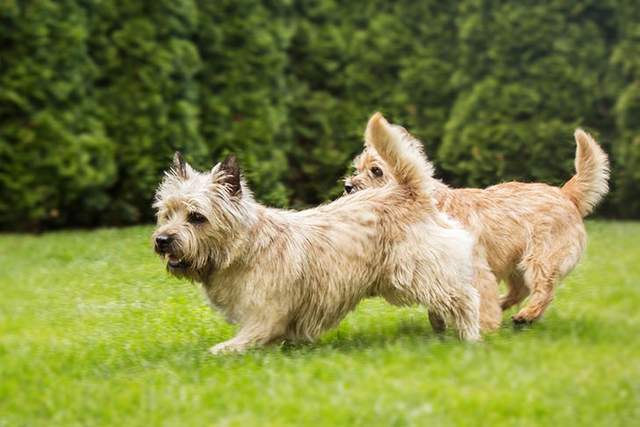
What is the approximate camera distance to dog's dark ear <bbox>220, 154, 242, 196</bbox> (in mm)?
6496

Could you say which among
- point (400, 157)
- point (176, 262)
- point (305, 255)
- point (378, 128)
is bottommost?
point (176, 262)

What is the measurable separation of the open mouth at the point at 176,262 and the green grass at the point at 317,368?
1.93ft

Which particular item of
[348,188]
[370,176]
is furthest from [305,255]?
[370,176]

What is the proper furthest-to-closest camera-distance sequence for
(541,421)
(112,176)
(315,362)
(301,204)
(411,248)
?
(301,204) < (112,176) < (411,248) < (315,362) < (541,421)

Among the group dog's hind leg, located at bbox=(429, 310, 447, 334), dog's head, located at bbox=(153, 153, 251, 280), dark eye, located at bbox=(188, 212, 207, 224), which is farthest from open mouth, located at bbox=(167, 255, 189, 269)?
dog's hind leg, located at bbox=(429, 310, 447, 334)

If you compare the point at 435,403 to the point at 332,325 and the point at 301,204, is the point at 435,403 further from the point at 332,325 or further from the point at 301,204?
the point at 301,204

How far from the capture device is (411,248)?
257 inches

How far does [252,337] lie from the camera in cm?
640

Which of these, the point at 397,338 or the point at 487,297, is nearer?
the point at 397,338

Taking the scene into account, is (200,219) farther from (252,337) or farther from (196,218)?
(252,337)

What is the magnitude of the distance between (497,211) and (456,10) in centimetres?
862

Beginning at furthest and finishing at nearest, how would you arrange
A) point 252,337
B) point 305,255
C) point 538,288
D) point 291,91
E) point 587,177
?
1. point 291,91
2. point 587,177
3. point 538,288
4. point 305,255
5. point 252,337

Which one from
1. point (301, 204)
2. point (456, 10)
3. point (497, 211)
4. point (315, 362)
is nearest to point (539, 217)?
point (497, 211)

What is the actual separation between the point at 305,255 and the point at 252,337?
0.64 metres
